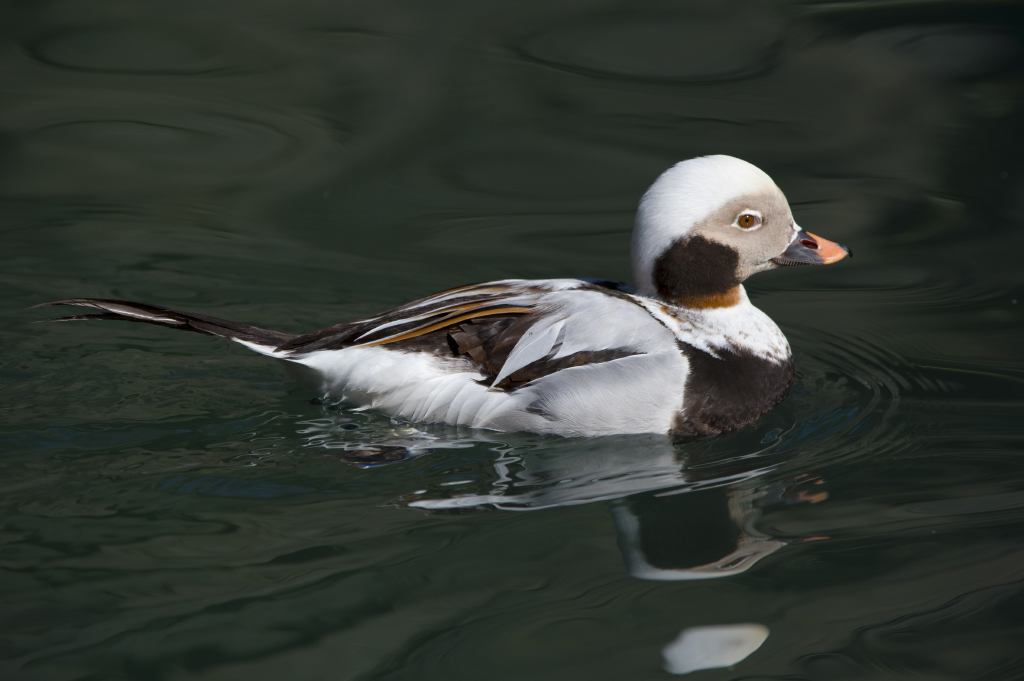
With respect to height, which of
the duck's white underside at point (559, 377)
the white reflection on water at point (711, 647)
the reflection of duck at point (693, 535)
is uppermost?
the duck's white underside at point (559, 377)

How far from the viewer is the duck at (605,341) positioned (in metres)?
4.39

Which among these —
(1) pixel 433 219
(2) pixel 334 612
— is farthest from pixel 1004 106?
(2) pixel 334 612

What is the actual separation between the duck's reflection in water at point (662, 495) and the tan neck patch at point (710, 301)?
67 cm

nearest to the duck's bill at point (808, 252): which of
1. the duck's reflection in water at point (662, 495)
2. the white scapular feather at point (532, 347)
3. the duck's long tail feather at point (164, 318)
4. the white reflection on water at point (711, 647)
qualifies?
the duck's reflection in water at point (662, 495)

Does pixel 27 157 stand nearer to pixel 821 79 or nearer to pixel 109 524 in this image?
pixel 109 524

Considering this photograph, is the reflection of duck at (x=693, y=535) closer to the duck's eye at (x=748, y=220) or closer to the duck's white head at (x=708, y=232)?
the duck's white head at (x=708, y=232)

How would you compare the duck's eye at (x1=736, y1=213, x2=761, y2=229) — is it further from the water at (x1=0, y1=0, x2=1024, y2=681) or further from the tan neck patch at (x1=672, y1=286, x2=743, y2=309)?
the water at (x1=0, y1=0, x2=1024, y2=681)

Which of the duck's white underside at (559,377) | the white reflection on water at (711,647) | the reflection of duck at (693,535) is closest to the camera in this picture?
the white reflection on water at (711,647)

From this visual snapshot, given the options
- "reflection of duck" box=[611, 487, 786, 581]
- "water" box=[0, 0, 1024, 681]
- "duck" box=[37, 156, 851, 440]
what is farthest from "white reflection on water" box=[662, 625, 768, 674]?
"duck" box=[37, 156, 851, 440]

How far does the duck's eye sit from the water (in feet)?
2.92

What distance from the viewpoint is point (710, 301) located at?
4.73 m

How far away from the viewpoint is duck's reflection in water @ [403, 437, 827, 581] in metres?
3.64

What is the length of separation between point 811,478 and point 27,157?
6245mm

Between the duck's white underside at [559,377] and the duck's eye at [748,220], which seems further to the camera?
the duck's eye at [748,220]
